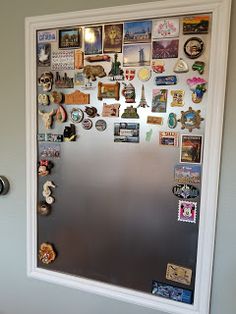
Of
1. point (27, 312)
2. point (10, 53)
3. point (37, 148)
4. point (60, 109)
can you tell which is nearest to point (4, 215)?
point (37, 148)

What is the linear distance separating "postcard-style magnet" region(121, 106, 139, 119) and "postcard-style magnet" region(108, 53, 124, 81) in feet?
0.44

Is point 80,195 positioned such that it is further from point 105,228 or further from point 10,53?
point 10,53

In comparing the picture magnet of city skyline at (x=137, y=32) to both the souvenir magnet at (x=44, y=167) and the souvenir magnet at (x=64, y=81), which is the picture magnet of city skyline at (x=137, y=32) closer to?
the souvenir magnet at (x=64, y=81)

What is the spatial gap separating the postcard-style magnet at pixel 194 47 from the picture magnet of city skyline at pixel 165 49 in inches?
1.6

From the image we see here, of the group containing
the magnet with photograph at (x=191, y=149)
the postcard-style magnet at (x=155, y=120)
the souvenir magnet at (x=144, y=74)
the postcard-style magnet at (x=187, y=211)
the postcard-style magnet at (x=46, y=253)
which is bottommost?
the postcard-style magnet at (x=46, y=253)

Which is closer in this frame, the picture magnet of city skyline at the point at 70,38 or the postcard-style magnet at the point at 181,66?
the postcard-style magnet at the point at 181,66

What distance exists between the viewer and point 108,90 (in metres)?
1.28

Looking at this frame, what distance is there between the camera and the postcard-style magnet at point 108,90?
1269mm

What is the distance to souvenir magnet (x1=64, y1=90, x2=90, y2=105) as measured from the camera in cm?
133

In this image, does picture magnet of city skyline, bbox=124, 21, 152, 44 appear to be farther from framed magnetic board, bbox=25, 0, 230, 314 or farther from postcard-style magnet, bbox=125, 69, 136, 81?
postcard-style magnet, bbox=125, 69, 136, 81

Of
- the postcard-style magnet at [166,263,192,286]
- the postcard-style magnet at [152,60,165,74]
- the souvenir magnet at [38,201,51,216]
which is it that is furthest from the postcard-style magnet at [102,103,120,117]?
the postcard-style magnet at [166,263,192,286]

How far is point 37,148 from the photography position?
56.5 inches

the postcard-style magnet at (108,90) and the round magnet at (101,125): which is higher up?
the postcard-style magnet at (108,90)

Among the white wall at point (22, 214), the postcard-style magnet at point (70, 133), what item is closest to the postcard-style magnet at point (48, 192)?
the white wall at point (22, 214)
